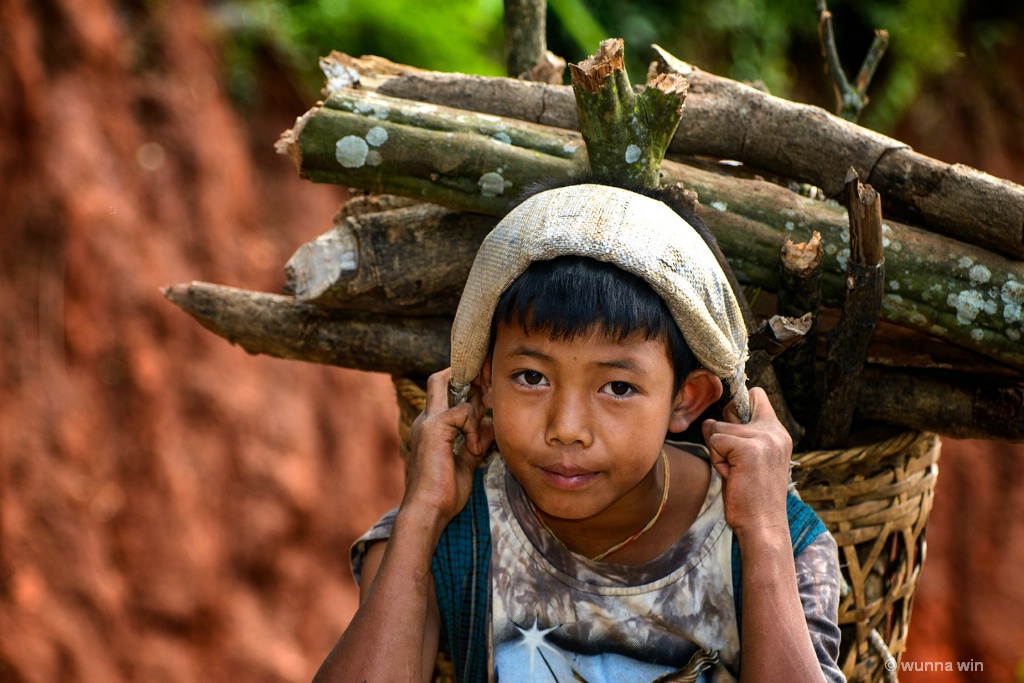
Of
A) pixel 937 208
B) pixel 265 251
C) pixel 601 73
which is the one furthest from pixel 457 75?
pixel 265 251

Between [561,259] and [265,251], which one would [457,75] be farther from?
[265,251]

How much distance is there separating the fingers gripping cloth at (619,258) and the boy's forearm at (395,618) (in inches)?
13.1

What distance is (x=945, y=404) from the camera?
229 cm

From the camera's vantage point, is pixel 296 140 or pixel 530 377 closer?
pixel 530 377

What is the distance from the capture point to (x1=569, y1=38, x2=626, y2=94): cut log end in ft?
6.36

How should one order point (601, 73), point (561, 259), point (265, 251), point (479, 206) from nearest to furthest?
point (561, 259), point (601, 73), point (479, 206), point (265, 251)

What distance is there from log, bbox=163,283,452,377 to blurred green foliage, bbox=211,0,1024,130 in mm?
2652

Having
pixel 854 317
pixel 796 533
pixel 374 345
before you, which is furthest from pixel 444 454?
pixel 854 317

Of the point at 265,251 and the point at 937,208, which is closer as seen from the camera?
the point at 937,208

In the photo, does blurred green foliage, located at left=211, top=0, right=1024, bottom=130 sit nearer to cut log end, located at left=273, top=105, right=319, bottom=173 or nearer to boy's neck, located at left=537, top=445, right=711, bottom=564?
cut log end, located at left=273, top=105, right=319, bottom=173

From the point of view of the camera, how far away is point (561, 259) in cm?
175

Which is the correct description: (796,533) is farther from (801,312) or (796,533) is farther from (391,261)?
(391,261)

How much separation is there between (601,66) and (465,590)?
3.59 ft

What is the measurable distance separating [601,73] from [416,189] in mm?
547
